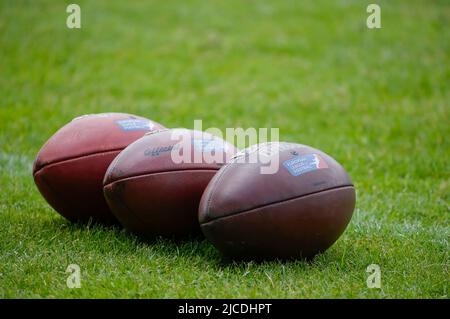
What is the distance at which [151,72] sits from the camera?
8.44 metres

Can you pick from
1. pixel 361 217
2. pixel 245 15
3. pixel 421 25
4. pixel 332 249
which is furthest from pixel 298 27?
pixel 332 249

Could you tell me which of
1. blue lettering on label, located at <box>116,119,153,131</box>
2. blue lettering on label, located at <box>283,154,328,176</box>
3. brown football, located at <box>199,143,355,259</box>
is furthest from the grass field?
blue lettering on label, located at <box>116,119,153,131</box>

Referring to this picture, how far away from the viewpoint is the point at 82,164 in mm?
3695

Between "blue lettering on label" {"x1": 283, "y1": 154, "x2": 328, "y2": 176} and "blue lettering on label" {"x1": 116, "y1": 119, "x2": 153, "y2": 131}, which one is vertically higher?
"blue lettering on label" {"x1": 116, "y1": 119, "x2": 153, "y2": 131}

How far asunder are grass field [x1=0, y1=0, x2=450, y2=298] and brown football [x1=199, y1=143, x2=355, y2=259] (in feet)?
0.41

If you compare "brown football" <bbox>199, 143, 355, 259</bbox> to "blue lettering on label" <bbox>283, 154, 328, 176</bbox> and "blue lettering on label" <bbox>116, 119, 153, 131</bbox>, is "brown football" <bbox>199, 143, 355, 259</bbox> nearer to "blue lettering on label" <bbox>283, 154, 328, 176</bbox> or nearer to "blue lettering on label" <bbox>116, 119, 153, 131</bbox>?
"blue lettering on label" <bbox>283, 154, 328, 176</bbox>

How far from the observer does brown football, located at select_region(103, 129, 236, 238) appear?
3391mm

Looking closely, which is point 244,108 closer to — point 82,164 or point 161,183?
point 82,164

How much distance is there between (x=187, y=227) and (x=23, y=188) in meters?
1.75

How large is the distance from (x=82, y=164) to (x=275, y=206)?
1.27 metres

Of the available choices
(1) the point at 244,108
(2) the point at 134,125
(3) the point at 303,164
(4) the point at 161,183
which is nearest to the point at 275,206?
(3) the point at 303,164

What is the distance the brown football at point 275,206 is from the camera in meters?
3.13

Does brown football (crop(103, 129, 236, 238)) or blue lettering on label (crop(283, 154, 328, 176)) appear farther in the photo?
brown football (crop(103, 129, 236, 238))

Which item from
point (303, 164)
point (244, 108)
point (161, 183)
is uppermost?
point (303, 164)
